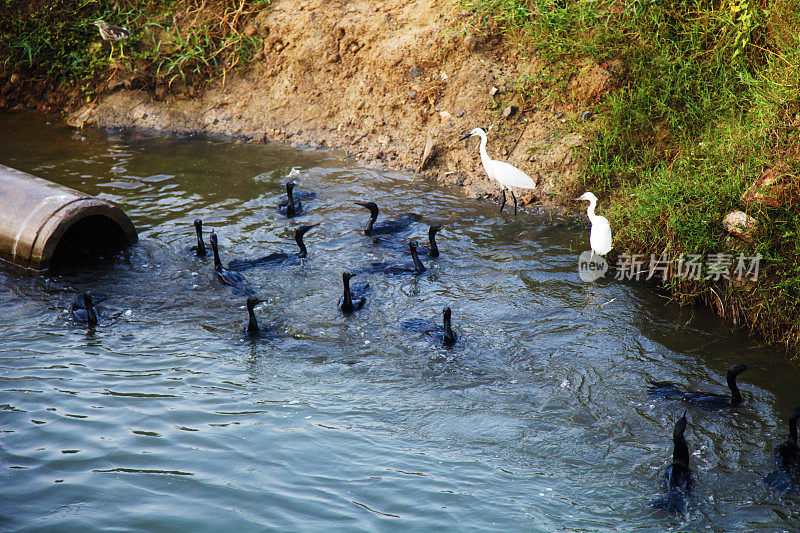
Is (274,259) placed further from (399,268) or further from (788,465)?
(788,465)

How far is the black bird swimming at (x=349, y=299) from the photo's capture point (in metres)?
6.94

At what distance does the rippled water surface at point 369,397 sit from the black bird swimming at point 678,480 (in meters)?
0.09

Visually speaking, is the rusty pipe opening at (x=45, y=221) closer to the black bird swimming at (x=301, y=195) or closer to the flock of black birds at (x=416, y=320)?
the flock of black birds at (x=416, y=320)

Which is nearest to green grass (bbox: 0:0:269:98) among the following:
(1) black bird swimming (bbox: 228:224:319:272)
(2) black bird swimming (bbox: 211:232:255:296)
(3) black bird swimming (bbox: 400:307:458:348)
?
(1) black bird swimming (bbox: 228:224:319:272)

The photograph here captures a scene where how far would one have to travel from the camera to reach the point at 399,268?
317 inches

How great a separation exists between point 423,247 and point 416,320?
190cm

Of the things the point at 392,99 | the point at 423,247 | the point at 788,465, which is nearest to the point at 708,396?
the point at 788,465

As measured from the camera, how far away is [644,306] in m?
7.25

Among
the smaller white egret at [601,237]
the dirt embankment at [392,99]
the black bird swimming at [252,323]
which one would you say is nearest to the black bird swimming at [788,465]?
the smaller white egret at [601,237]

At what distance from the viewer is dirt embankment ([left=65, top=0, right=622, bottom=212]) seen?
9.93 metres

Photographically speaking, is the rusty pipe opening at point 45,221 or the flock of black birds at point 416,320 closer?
the flock of black birds at point 416,320

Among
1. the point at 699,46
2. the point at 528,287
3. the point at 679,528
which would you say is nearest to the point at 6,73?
the point at 528,287

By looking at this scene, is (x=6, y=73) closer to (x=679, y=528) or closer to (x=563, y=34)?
(x=563, y=34)

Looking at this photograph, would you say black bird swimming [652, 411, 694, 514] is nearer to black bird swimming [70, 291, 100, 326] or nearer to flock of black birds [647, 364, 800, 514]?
flock of black birds [647, 364, 800, 514]
